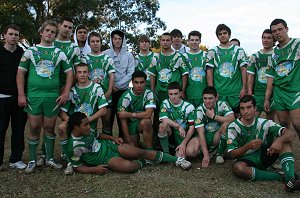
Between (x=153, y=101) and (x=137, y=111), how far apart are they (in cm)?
35

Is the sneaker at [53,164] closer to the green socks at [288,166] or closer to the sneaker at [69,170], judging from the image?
the sneaker at [69,170]

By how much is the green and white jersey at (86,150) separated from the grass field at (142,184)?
0.25 metres

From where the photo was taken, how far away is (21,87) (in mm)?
5055

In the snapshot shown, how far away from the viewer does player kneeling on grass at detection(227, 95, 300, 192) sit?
14.3 feet

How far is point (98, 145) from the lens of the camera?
5109mm

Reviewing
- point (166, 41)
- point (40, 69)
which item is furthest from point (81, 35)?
point (166, 41)

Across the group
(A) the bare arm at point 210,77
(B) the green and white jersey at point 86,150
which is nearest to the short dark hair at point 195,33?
(A) the bare arm at point 210,77

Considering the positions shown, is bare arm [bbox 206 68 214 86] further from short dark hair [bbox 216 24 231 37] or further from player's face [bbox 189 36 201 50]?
short dark hair [bbox 216 24 231 37]

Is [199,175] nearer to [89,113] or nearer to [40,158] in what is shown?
[89,113]

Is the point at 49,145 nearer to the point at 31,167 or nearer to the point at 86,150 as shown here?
the point at 31,167

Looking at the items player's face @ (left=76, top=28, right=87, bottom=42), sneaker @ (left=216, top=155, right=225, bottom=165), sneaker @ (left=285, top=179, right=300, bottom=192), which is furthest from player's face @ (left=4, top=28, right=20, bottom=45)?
sneaker @ (left=285, top=179, right=300, bottom=192)

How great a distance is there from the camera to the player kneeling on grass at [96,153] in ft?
15.9

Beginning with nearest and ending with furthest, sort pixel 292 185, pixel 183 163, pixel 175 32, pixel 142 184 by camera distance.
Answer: pixel 292 185 → pixel 142 184 → pixel 183 163 → pixel 175 32

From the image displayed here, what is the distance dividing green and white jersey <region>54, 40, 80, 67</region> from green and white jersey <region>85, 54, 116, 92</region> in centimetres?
26
